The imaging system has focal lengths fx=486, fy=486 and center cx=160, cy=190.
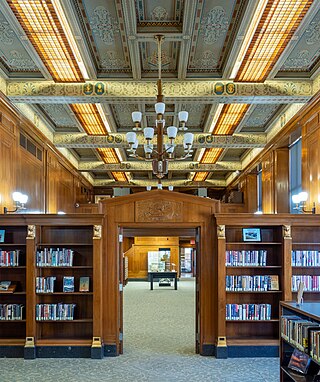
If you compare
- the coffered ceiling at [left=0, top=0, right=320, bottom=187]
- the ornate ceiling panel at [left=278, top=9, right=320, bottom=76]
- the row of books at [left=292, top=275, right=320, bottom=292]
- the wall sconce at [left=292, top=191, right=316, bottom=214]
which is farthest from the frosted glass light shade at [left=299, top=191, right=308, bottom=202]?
the ornate ceiling panel at [left=278, top=9, right=320, bottom=76]

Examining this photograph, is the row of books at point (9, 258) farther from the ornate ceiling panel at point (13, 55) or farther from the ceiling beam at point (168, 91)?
the ornate ceiling panel at point (13, 55)

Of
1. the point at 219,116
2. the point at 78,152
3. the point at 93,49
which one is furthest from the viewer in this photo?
the point at 78,152

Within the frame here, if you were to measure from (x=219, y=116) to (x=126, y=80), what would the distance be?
129 inches

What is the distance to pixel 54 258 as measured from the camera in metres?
7.75

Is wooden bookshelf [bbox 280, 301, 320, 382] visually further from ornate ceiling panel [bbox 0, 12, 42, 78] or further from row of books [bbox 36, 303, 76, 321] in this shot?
ornate ceiling panel [bbox 0, 12, 42, 78]

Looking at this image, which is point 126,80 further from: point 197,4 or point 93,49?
point 197,4

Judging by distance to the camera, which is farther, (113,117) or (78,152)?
(78,152)

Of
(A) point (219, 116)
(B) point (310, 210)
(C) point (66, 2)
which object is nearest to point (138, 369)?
(B) point (310, 210)

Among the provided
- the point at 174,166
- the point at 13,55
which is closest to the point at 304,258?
the point at 13,55

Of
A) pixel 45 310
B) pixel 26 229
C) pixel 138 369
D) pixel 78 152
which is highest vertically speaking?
pixel 78 152

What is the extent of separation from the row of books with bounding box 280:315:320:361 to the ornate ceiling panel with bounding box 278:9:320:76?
391 centimetres

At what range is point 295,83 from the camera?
857 cm

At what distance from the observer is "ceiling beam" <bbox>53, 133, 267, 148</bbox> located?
12711 millimetres

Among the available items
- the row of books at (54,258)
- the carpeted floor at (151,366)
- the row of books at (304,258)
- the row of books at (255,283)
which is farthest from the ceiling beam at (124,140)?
the row of books at (255,283)
